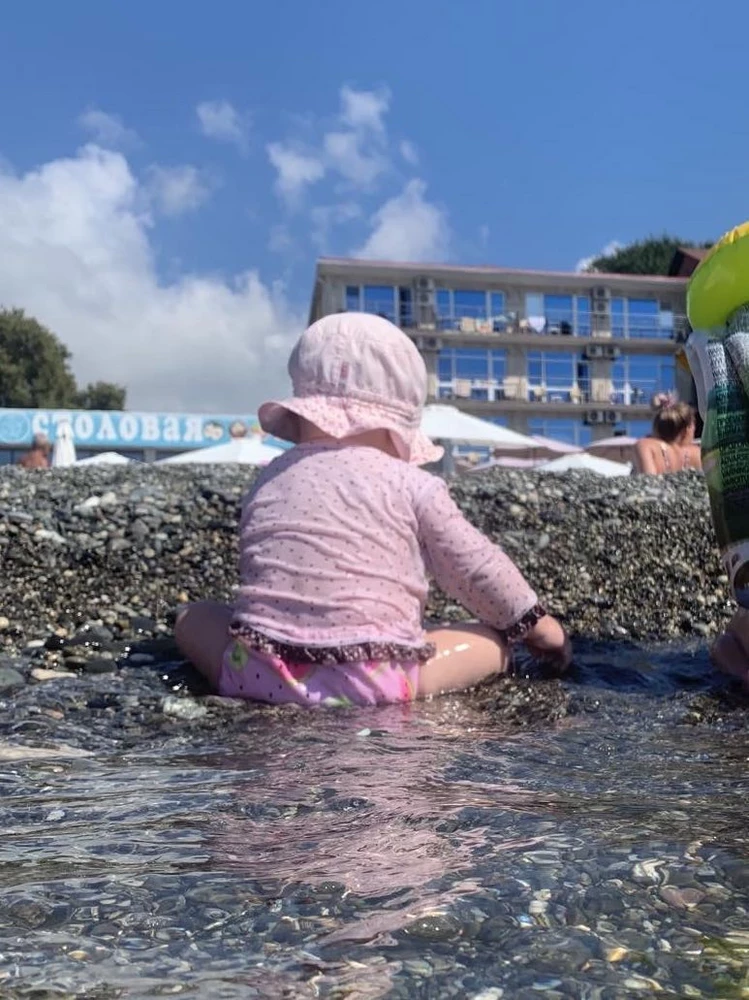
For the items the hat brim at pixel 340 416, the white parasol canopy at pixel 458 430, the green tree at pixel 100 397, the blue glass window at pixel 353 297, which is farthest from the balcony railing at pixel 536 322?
the hat brim at pixel 340 416

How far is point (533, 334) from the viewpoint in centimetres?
4381

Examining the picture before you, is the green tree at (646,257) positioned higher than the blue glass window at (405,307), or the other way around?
the green tree at (646,257)

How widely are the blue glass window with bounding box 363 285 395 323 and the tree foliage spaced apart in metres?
15.0

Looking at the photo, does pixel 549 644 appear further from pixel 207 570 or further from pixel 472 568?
pixel 207 570

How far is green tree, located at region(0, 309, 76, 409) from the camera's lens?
A: 137ft

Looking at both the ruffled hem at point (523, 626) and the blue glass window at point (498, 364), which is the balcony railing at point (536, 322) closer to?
the blue glass window at point (498, 364)

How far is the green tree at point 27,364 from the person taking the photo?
41812 millimetres

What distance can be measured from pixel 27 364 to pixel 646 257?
3917 centimetres

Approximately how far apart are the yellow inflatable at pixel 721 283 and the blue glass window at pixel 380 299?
132ft

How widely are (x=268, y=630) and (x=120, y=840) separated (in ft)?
4.72

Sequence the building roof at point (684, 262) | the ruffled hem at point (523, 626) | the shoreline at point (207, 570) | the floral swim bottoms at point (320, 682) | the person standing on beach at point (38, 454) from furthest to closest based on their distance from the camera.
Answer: the building roof at point (684, 262) → the person standing on beach at point (38, 454) → the shoreline at point (207, 570) → the ruffled hem at point (523, 626) → the floral swim bottoms at point (320, 682)

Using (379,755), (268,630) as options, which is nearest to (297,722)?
(268,630)

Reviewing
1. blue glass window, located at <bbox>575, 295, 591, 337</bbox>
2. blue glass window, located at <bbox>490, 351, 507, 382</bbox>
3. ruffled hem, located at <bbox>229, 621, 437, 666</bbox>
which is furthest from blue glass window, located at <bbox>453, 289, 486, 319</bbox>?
ruffled hem, located at <bbox>229, 621, 437, 666</bbox>

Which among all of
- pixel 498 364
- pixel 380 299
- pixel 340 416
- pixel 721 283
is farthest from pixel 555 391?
pixel 340 416
